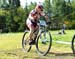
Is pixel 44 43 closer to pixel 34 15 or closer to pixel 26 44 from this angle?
pixel 34 15

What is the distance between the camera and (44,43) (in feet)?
31.5

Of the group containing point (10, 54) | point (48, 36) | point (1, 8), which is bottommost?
point (1, 8)

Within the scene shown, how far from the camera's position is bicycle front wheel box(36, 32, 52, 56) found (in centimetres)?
922

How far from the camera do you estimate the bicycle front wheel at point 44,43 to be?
30.2 ft

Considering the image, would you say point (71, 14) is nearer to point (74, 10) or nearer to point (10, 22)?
point (74, 10)

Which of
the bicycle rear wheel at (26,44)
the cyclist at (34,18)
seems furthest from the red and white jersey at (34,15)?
the bicycle rear wheel at (26,44)

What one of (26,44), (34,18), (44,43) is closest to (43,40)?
(44,43)

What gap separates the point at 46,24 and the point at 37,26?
479 millimetres

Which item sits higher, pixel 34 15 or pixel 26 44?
pixel 34 15

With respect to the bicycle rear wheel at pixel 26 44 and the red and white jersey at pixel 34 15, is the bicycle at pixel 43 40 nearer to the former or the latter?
the red and white jersey at pixel 34 15

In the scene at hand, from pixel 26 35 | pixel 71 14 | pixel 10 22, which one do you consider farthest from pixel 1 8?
pixel 26 35

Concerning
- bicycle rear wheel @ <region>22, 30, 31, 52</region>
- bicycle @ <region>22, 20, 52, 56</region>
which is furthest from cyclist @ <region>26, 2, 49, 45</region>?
bicycle rear wheel @ <region>22, 30, 31, 52</region>

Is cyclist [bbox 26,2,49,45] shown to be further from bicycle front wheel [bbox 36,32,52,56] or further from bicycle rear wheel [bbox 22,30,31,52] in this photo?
bicycle rear wheel [bbox 22,30,31,52]

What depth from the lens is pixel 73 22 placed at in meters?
68.0
